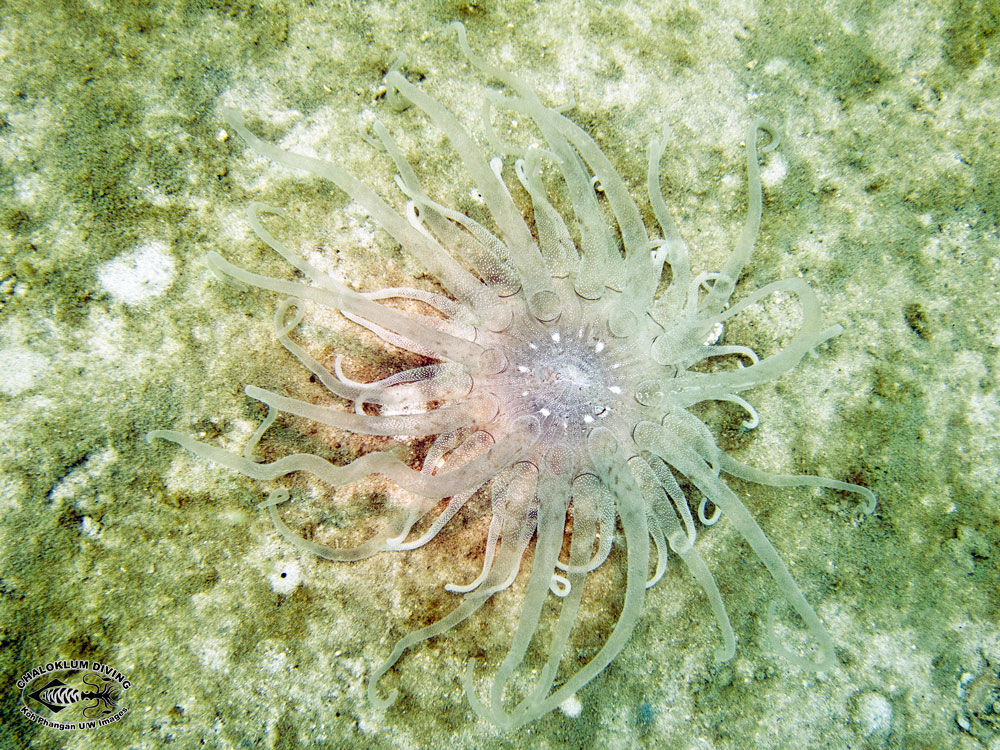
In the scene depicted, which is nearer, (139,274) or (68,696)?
(68,696)

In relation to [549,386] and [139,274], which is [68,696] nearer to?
[139,274]

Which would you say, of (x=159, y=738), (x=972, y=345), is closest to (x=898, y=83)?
(x=972, y=345)

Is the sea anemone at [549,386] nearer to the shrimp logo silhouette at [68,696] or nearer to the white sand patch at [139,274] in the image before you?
the white sand patch at [139,274]

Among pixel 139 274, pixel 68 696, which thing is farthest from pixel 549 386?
pixel 68 696

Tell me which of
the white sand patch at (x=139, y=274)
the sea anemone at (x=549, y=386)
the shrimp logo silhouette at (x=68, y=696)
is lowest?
the shrimp logo silhouette at (x=68, y=696)

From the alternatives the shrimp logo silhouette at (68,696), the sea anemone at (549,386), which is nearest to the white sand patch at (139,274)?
the sea anemone at (549,386)
